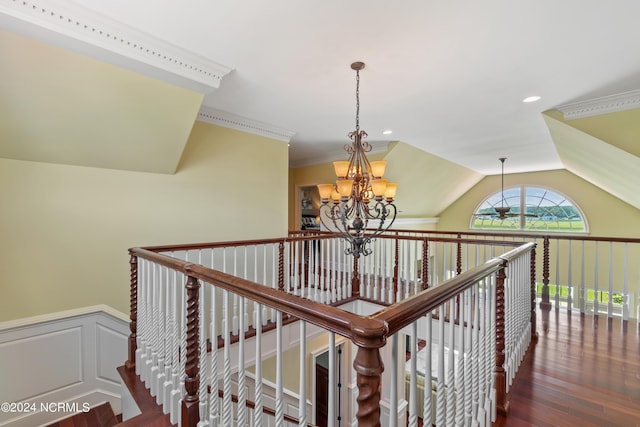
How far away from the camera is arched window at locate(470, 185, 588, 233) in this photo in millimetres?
6859

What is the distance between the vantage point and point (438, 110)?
A: 342cm

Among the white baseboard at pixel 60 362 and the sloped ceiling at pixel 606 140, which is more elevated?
the sloped ceiling at pixel 606 140

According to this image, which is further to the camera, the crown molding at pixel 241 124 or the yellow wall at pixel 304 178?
the yellow wall at pixel 304 178

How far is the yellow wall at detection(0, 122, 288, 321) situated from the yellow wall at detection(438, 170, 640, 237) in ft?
23.0

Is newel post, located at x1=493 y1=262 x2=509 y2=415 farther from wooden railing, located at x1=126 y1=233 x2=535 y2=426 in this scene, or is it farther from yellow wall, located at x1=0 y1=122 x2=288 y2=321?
yellow wall, located at x1=0 y1=122 x2=288 y2=321

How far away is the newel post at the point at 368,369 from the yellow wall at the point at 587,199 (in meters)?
8.31

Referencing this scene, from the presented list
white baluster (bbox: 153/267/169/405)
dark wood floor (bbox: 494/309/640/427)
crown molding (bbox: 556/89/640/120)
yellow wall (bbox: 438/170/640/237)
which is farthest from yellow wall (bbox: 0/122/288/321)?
yellow wall (bbox: 438/170/640/237)

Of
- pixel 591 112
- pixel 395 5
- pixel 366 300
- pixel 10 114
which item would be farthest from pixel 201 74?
pixel 591 112

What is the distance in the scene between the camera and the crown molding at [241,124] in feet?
11.6

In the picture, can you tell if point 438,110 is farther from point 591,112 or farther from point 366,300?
point 366,300

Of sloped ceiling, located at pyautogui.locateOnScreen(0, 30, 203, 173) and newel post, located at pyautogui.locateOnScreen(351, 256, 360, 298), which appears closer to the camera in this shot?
sloped ceiling, located at pyautogui.locateOnScreen(0, 30, 203, 173)

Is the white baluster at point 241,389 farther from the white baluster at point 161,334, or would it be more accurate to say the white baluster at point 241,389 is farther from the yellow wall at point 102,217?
the yellow wall at point 102,217

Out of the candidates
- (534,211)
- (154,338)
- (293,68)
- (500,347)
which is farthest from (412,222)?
(154,338)

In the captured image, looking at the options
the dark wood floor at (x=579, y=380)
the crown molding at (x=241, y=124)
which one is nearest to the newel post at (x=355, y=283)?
the dark wood floor at (x=579, y=380)
